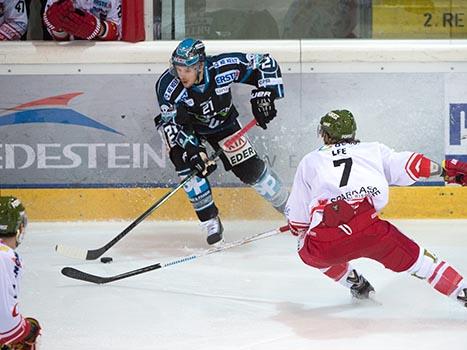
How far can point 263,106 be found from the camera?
205 inches

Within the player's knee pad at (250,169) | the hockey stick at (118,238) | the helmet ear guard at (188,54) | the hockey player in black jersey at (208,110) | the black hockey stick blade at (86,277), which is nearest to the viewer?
the black hockey stick blade at (86,277)

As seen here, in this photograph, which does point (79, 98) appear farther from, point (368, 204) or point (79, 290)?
point (368, 204)

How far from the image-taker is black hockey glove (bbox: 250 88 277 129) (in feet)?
17.0

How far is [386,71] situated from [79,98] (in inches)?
61.1

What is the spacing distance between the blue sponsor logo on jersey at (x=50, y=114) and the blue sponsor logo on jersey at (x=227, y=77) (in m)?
0.81

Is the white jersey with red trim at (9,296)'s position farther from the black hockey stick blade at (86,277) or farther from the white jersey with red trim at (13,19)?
the white jersey with red trim at (13,19)

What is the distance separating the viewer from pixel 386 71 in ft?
19.0

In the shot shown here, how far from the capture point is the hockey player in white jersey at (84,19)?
19.0 ft

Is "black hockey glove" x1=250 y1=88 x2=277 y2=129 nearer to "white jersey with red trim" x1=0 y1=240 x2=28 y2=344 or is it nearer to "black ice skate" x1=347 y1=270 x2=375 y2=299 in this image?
"black ice skate" x1=347 y1=270 x2=375 y2=299

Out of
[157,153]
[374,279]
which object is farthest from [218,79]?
[374,279]

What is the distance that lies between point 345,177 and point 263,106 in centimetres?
146

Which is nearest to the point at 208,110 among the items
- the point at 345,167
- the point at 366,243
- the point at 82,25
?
the point at 82,25

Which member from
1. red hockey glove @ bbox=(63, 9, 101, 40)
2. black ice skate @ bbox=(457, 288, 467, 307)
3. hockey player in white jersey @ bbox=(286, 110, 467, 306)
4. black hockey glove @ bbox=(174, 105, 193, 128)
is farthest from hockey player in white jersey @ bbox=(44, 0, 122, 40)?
black ice skate @ bbox=(457, 288, 467, 307)

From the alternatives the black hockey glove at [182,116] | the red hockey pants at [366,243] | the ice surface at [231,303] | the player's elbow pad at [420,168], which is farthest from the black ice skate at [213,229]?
the player's elbow pad at [420,168]
